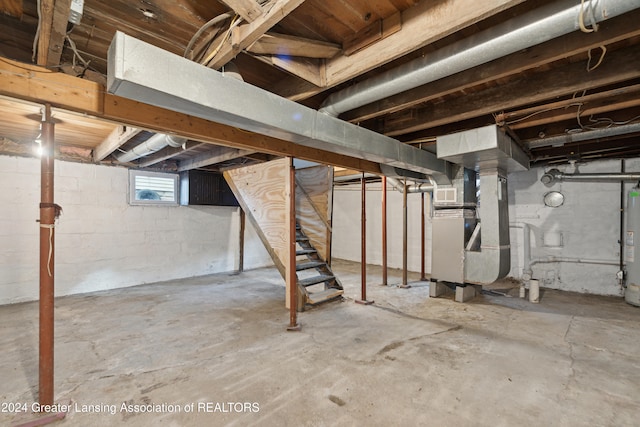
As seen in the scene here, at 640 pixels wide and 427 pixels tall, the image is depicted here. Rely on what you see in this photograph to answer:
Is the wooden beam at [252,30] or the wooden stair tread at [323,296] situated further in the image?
the wooden stair tread at [323,296]

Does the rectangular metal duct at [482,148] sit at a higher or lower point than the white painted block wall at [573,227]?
higher

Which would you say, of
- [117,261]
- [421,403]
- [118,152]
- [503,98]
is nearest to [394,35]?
[503,98]

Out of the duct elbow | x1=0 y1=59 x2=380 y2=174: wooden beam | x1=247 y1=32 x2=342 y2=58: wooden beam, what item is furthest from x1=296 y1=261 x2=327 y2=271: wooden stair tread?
x1=247 y1=32 x2=342 y2=58: wooden beam

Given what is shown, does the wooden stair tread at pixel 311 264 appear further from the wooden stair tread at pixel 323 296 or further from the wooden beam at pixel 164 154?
the wooden beam at pixel 164 154

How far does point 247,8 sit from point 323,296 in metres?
3.06

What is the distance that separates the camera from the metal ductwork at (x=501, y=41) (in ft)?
3.56

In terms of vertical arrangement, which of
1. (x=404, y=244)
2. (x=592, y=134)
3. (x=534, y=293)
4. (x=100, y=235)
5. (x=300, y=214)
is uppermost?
(x=592, y=134)

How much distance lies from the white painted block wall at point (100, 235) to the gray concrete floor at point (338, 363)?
0.60m

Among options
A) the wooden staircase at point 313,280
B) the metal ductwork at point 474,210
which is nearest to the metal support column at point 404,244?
the metal ductwork at point 474,210

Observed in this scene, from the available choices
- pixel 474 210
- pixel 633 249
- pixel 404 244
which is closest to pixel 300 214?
pixel 404 244

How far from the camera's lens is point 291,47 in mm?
1536

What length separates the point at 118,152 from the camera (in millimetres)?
4305

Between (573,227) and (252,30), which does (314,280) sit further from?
(573,227)

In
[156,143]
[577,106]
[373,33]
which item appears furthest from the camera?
[156,143]
